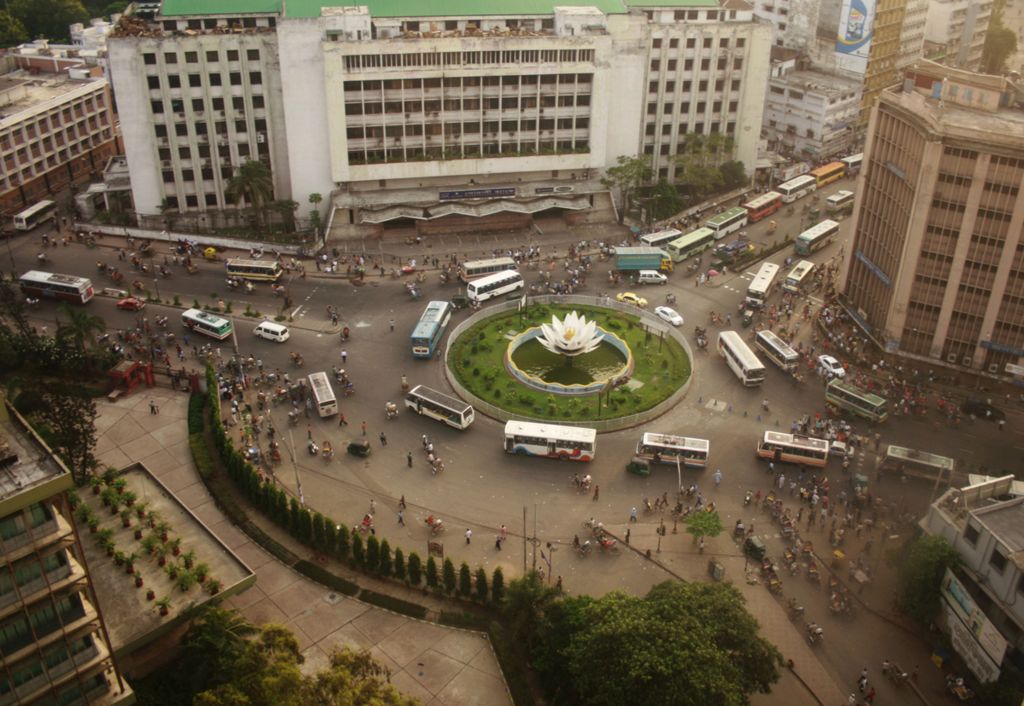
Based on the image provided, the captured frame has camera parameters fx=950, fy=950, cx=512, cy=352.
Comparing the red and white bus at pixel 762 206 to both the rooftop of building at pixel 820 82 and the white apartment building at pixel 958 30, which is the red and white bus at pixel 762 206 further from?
the white apartment building at pixel 958 30

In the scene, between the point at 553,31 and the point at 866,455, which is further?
the point at 553,31

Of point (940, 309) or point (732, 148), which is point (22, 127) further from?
point (940, 309)

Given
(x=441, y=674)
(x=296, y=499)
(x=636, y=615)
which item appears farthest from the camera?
(x=296, y=499)

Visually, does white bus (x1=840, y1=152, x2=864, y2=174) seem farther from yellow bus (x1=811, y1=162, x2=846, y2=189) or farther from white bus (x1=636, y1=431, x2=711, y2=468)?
white bus (x1=636, y1=431, x2=711, y2=468)

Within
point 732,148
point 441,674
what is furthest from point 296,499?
point 732,148

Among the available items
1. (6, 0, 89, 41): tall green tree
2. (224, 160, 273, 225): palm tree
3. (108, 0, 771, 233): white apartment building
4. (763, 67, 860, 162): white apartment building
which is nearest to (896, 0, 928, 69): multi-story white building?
(763, 67, 860, 162): white apartment building

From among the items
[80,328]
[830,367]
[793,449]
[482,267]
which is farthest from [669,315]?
[80,328]
